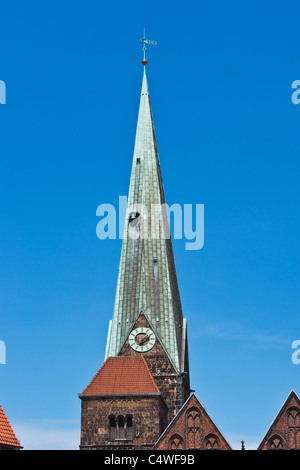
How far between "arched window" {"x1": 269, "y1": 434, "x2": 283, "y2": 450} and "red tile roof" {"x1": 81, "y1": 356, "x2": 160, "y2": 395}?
7.13m

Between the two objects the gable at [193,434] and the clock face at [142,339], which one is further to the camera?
the clock face at [142,339]

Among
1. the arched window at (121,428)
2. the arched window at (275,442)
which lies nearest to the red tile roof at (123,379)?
the arched window at (121,428)

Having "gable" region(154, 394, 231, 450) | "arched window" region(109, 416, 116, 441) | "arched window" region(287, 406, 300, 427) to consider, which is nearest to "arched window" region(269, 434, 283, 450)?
"arched window" region(287, 406, 300, 427)

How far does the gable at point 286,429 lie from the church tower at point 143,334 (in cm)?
646

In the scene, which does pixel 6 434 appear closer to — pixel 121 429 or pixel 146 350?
pixel 121 429

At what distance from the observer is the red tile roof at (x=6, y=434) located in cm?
3722

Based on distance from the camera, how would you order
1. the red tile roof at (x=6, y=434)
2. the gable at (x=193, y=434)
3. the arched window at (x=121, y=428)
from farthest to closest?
the arched window at (x=121, y=428) < the gable at (x=193, y=434) < the red tile roof at (x=6, y=434)

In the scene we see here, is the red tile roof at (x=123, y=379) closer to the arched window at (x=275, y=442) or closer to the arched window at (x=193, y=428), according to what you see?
the arched window at (x=193, y=428)

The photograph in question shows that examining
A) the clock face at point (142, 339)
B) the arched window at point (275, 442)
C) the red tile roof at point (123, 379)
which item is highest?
the clock face at point (142, 339)

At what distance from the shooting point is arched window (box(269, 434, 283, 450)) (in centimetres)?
4675

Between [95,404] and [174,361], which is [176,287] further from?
[95,404]

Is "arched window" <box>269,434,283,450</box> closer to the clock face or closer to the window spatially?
the window
